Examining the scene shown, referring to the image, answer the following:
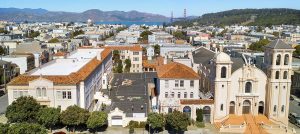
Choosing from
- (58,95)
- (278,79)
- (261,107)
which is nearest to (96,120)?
(58,95)

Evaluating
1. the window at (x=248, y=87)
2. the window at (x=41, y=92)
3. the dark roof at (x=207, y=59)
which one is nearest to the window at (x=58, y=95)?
the window at (x=41, y=92)

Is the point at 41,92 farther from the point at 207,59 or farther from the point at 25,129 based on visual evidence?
the point at 207,59

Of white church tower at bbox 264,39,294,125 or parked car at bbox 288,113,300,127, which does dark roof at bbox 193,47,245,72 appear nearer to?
white church tower at bbox 264,39,294,125

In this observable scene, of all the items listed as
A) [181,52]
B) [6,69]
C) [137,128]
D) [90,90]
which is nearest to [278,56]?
[137,128]

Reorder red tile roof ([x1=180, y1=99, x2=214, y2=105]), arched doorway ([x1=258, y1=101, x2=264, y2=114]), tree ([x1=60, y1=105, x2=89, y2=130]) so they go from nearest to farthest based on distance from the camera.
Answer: tree ([x1=60, y1=105, x2=89, y2=130]) < red tile roof ([x1=180, y1=99, x2=214, y2=105]) < arched doorway ([x1=258, y1=101, x2=264, y2=114])

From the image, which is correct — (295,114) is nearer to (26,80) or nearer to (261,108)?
(261,108)

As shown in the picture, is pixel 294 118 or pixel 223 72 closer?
pixel 223 72

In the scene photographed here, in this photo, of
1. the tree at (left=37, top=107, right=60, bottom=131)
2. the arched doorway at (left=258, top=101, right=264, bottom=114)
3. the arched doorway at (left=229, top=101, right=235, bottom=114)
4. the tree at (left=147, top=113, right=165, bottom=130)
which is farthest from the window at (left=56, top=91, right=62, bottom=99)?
the arched doorway at (left=258, top=101, right=264, bottom=114)
